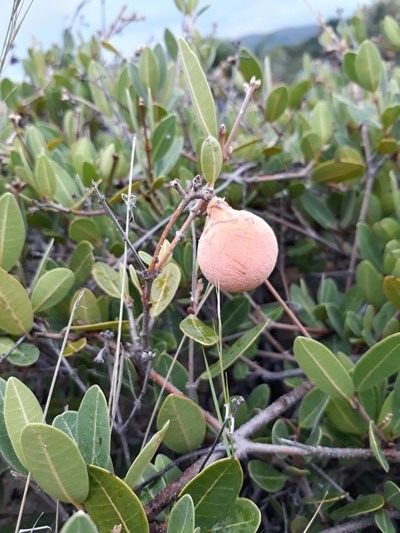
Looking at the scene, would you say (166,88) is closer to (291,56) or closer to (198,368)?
(198,368)

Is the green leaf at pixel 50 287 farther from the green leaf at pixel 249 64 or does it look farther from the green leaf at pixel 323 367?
the green leaf at pixel 249 64

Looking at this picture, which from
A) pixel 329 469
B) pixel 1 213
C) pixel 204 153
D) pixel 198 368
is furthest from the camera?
pixel 198 368

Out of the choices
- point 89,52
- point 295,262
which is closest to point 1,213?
point 295,262

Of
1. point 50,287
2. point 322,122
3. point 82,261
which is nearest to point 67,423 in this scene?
point 50,287

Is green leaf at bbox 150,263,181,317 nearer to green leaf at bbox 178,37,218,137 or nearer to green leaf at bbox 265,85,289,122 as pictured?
green leaf at bbox 178,37,218,137

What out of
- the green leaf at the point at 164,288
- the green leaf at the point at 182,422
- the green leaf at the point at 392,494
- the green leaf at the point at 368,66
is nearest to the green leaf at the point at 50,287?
the green leaf at the point at 164,288

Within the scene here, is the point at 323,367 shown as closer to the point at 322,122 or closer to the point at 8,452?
the point at 8,452
